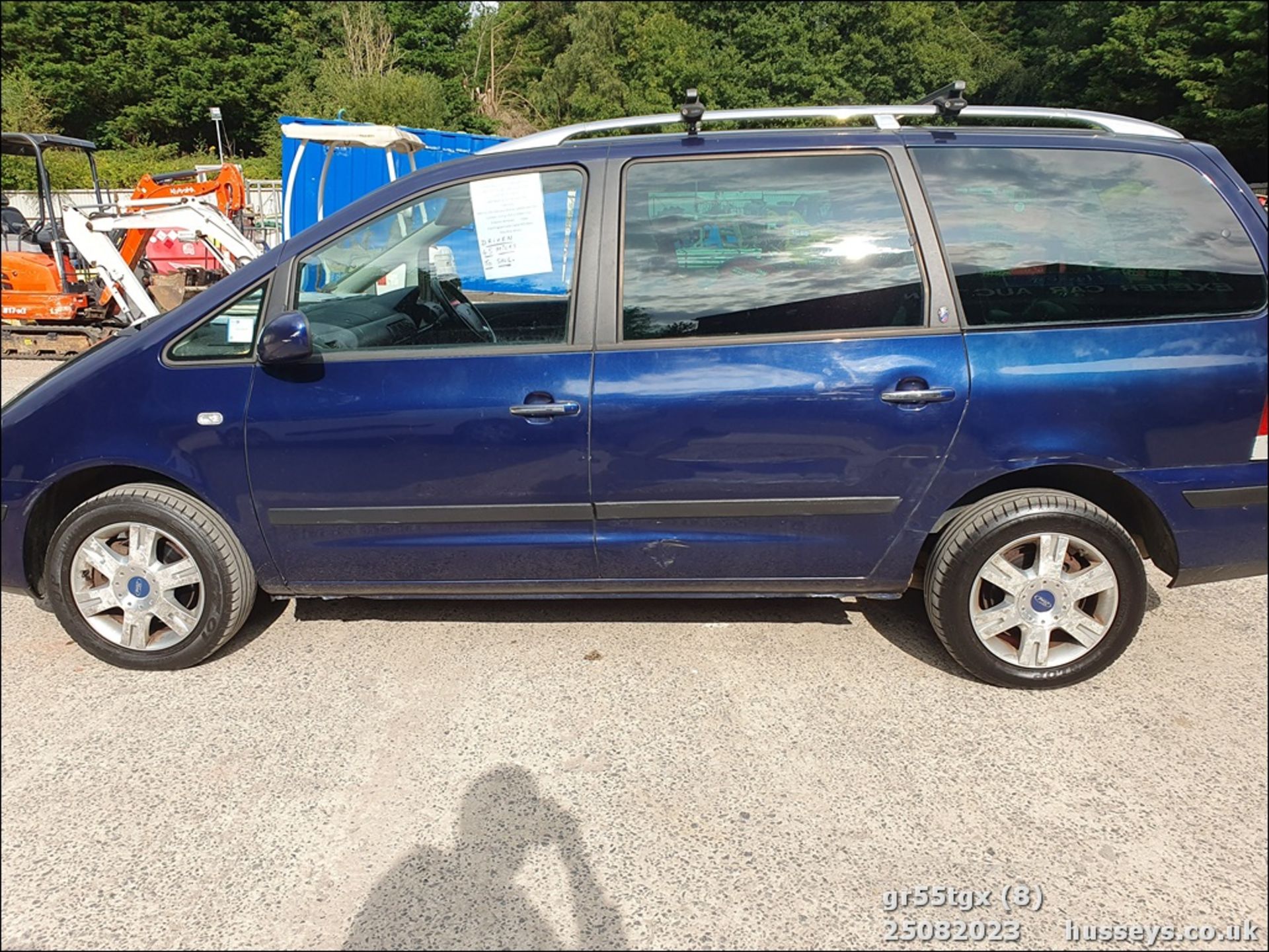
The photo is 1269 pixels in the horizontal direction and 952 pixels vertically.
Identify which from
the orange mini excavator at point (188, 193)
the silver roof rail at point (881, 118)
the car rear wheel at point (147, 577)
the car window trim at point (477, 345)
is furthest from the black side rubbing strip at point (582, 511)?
the orange mini excavator at point (188, 193)

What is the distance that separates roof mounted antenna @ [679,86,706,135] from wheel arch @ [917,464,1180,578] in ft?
5.46

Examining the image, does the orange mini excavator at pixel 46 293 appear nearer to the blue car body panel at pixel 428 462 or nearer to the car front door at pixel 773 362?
the blue car body panel at pixel 428 462

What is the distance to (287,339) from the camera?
2.74 m

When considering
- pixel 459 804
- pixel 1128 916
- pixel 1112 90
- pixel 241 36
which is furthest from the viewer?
pixel 241 36

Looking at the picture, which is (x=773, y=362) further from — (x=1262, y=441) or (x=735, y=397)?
(x=1262, y=441)

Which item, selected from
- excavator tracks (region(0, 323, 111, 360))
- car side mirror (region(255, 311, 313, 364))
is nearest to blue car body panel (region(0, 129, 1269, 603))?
car side mirror (region(255, 311, 313, 364))

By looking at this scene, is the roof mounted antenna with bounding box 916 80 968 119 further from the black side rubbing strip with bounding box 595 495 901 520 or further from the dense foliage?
the dense foliage

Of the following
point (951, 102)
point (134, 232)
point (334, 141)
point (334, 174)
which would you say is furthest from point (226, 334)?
point (334, 174)

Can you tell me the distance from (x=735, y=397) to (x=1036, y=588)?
4.20 feet

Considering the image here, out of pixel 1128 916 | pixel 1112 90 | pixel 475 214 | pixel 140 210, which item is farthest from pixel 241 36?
pixel 1128 916

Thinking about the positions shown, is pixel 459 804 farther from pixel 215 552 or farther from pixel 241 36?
pixel 241 36

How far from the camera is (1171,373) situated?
8.92 feet

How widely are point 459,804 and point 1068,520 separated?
223 centimetres

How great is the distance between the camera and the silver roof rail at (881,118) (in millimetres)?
2998
